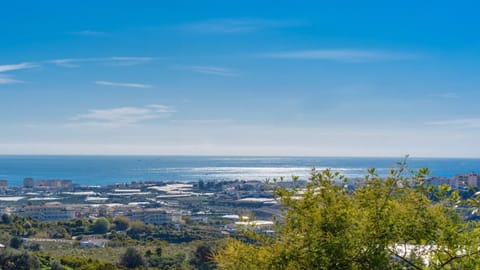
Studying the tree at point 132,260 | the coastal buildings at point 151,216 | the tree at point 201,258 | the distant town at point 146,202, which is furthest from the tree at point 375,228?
the coastal buildings at point 151,216

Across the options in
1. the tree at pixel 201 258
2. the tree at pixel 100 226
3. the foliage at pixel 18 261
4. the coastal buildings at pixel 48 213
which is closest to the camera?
the foliage at pixel 18 261

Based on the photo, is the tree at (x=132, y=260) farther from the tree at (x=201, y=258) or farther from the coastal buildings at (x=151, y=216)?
the coastal buildings at (x=151, y=216)

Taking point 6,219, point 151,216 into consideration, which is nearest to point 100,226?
point 6,219

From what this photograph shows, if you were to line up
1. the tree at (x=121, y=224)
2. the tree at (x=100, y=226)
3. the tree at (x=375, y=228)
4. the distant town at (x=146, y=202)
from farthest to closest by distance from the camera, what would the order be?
the distant town at (x=146, y=202), the tree at (x=121, y=224), the tree at (x=100, y=226), the tree at (x=375, y=228)

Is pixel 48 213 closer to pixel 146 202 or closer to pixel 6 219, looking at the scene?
pixel 6 219

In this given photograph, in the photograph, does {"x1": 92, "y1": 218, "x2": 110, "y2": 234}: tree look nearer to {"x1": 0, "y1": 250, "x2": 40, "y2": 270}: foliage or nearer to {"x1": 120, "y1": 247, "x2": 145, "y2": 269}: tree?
{"x1": 120, "y1": 247, "x2": 145, "y2": 269}: tree

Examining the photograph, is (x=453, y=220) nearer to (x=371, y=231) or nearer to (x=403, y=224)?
(x=403, y=224)

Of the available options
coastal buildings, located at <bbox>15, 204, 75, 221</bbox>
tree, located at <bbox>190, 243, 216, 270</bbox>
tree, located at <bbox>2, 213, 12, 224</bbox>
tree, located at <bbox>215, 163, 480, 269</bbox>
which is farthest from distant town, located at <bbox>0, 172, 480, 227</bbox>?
tree, located at <bbox>215, 163, 480, 269</bbox>

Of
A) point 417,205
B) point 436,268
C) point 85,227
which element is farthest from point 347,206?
point 85,227
